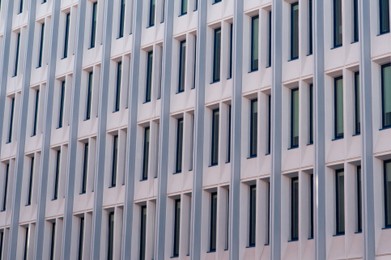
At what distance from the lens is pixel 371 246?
116 feet

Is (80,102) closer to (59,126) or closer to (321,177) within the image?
(59,126)

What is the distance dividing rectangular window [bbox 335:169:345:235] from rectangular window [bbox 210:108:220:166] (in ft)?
19.6

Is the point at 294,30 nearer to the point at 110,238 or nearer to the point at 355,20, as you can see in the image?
the point at 355,20

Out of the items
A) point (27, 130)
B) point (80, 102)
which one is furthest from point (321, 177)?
point (27, 130)

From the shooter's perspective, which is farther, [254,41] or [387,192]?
[254,41]

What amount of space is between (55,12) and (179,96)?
→ 1037 cm

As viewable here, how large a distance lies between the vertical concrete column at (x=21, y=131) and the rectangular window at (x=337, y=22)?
17868mm

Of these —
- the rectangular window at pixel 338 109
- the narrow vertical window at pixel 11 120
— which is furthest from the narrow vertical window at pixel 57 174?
the rectangular window at pixel 338 109

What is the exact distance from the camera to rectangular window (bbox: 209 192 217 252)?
41.1 meters

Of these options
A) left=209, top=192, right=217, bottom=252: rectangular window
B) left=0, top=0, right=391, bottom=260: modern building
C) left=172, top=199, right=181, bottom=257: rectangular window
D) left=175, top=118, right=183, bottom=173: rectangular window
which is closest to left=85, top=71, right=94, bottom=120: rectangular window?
left=0, top=0, right=391, bottom=260: modern building

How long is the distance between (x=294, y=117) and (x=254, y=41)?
4.03 metres

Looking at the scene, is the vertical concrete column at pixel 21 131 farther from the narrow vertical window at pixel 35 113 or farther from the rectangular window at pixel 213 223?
the rectangular window at pixel 213 223

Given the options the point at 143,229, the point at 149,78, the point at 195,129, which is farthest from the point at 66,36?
the point at 143,229

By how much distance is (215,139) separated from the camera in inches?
1663
